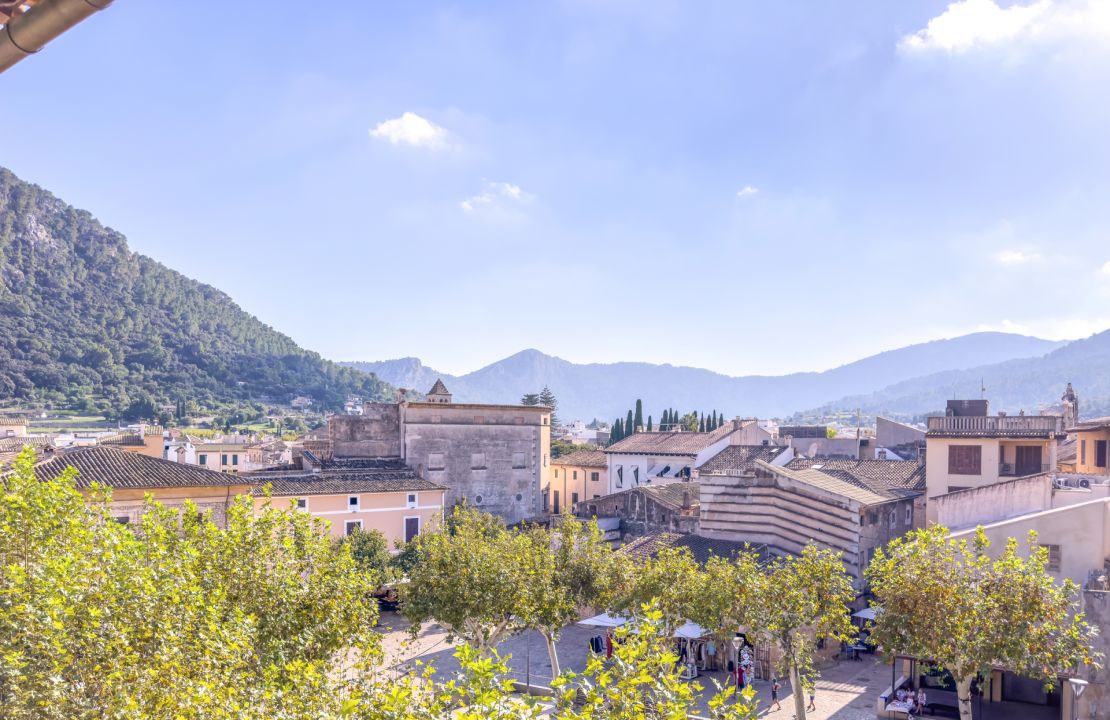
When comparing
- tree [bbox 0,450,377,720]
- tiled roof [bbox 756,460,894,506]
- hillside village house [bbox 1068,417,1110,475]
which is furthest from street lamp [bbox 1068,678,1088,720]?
hillside village house [bbox 1068,417,1110,475]

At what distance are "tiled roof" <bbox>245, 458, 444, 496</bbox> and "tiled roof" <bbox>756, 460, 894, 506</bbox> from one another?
23.1 meters

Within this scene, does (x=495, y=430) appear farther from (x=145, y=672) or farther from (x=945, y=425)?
(x=145, y=672)

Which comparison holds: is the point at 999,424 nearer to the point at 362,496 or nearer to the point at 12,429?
the point at 362,496

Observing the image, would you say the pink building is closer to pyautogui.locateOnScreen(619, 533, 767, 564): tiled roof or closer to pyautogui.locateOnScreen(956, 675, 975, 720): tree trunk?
pyautogui.locateOnScreen(619, 533, 767, 564): tiled roof

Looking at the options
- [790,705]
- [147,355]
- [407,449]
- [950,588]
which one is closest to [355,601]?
[950,588]

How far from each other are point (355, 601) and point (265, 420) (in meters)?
166

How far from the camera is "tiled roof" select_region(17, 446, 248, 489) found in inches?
1396

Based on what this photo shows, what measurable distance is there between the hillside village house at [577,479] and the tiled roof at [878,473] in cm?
2341

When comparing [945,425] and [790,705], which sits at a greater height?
[945,425]

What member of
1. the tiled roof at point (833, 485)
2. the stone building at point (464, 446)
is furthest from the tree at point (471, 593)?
the stone building at point (464, 446)

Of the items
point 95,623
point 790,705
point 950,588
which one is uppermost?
point 95,623

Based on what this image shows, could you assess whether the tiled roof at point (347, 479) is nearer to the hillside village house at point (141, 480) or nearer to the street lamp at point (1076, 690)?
the hillside village house at point (141, 480)

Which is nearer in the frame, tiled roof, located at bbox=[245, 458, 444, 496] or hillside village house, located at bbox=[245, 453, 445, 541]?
hillside village house, located at bbox=[245, 453, 445, 541]

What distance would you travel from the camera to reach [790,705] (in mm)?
25297
